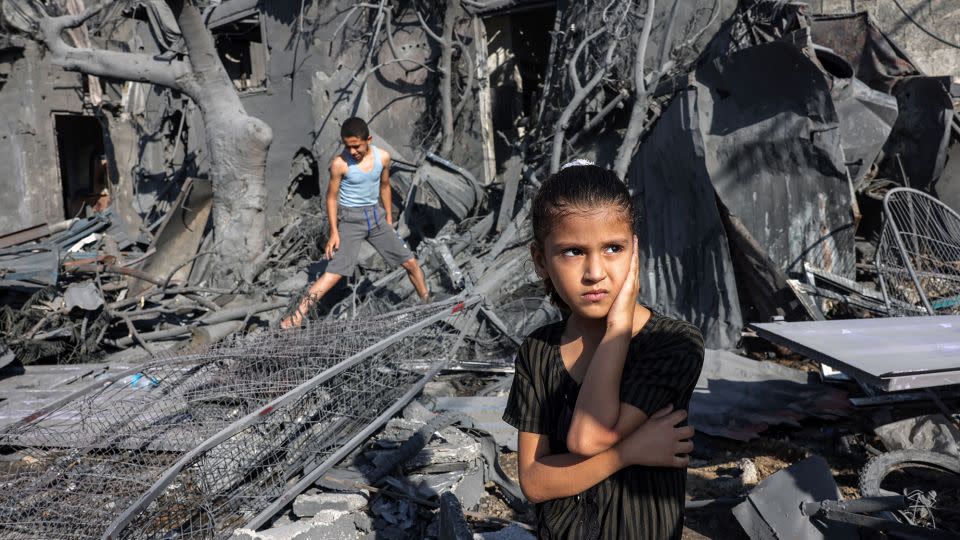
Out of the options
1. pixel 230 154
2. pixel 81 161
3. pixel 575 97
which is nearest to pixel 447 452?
pixel 575 97

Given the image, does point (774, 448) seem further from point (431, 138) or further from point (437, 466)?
point (431, 138)

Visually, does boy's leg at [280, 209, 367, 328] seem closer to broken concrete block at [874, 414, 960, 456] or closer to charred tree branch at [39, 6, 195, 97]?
charred tree branch at [39, 6, 195, 97]

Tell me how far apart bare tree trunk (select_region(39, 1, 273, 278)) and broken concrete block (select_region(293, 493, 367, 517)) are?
5.44 metres

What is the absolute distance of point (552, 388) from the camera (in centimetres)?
141

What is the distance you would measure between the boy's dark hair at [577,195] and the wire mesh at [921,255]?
336cm

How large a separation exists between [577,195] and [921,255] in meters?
3.81

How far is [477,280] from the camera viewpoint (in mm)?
5984

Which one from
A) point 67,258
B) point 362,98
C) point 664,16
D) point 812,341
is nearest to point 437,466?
point 812,341

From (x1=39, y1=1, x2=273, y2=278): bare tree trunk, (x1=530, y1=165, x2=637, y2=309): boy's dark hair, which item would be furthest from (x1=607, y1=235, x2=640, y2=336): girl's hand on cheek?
(x1=39, y1=1, x2=273, y2=278): bare tree trunk

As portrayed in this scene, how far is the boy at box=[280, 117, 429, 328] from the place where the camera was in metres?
5.70

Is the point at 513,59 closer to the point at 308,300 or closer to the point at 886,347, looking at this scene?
the point at 308,300

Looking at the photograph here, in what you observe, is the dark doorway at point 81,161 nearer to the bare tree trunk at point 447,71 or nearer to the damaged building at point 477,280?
the damaged building at point 477,280

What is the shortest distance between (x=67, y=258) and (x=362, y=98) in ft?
15.2

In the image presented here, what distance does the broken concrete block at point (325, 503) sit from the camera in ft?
10.2
